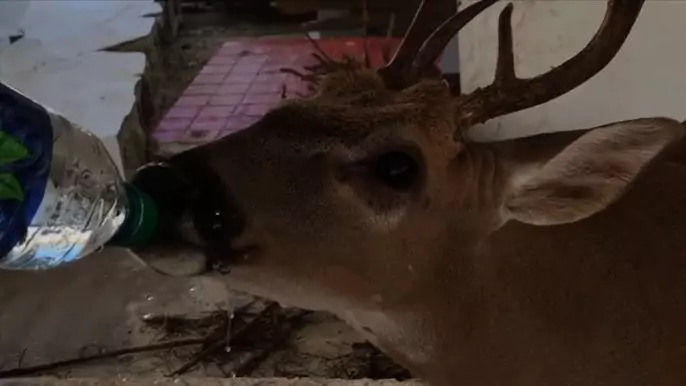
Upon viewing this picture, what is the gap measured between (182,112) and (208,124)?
0.41 feet

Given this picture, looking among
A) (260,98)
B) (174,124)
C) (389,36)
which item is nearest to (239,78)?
(260,98)

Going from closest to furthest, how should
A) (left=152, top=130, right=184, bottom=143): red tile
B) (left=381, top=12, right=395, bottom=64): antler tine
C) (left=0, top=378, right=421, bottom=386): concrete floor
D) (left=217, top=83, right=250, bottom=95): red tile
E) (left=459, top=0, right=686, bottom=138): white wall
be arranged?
(left=0, top=378, right=421, bottom=386): concrete floor → (left=459, top=0, right=686, bottom=138): white wall → (left=381, top=12, right=395, bottom=64): antler tine → (left=152, top=130, right=184, bottom=143): red tile → (left=217, top=83, right=250, bottom=95): red tile

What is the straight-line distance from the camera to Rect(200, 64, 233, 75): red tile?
8.82 ft

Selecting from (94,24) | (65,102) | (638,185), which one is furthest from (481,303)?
(94,24)

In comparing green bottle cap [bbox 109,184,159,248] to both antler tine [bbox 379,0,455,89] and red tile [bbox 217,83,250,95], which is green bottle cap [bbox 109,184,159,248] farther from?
red tile [bbox 217,83,250,95]

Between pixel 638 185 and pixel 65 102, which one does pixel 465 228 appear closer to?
pixel 638 185

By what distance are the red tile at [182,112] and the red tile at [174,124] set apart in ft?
0.06

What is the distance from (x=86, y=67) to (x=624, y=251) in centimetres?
140

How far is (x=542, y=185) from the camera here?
1.23 m

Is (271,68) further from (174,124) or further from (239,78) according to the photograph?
(174,124)

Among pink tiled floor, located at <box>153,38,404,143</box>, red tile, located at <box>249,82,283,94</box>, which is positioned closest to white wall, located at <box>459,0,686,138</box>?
pink tiled floor, located at <box>153,38,404,143</box>

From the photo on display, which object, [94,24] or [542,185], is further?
[94,24]

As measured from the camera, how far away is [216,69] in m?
2.71

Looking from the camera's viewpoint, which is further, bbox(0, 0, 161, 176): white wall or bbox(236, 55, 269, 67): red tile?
bbox(236, 55, 269, 67): red tile
